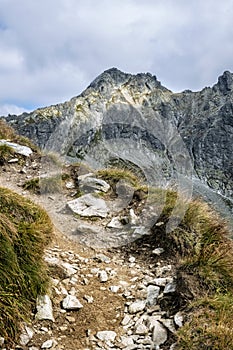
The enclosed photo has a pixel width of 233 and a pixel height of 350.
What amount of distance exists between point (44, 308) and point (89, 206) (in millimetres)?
5160

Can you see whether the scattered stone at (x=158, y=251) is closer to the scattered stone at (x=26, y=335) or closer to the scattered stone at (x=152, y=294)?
the scattered stone at (x=152, y=294)

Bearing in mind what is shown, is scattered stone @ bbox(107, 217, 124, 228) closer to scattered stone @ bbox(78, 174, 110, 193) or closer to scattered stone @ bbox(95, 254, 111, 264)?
scattered stone @ bbox(95, 254, 111, 264)

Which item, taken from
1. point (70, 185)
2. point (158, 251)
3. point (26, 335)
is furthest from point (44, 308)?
point (70, 185)

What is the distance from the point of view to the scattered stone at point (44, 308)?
5117mm

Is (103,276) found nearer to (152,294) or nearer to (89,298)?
(89,298)

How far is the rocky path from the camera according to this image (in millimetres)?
4871

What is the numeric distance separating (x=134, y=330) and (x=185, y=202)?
13.6 ft

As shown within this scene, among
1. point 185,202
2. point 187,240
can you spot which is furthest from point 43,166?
point 187,240

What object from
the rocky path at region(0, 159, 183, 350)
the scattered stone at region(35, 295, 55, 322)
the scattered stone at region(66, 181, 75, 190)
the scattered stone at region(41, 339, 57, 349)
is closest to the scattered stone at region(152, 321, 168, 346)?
the rocky path at region(0, 159, 183, 350)

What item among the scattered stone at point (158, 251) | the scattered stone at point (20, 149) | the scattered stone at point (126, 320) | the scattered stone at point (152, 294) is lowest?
the scattered stone at point (126, 320)

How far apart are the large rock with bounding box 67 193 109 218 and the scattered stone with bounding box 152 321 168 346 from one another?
4.95 meters

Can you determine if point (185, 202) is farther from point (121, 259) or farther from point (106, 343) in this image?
point (106, 343)

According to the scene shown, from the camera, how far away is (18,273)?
5.12 metres

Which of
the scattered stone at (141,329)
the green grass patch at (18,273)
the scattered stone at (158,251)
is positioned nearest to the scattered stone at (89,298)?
the green grass patch at (18,273)
